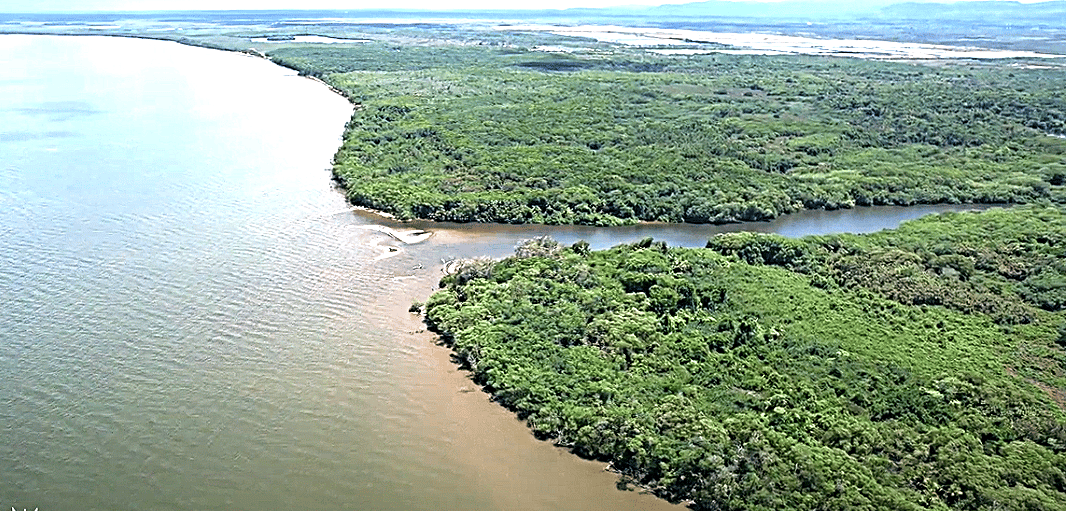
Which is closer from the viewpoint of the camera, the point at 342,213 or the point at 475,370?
the point at 475,370

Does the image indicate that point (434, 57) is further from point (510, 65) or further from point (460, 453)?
point (460, 453)

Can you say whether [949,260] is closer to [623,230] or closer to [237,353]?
[623,230]

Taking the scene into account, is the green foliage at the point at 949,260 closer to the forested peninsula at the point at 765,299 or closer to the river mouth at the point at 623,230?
the forested peninsula at the point at 765,299

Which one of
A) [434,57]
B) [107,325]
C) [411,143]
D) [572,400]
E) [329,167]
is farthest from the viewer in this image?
[434,57]

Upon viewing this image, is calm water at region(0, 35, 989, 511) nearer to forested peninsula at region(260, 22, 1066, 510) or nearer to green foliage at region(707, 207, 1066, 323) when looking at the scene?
forested peninsula at region(260, 22, 1066, 510)

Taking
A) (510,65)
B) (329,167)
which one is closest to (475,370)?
(329,167)

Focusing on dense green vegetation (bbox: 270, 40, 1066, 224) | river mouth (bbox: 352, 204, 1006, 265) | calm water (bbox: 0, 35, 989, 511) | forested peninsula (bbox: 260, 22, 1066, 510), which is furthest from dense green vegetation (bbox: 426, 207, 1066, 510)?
dense green vegetation (bbox: 270, 40, 1066, 224)

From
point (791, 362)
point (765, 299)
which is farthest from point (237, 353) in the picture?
point (765, 299)
